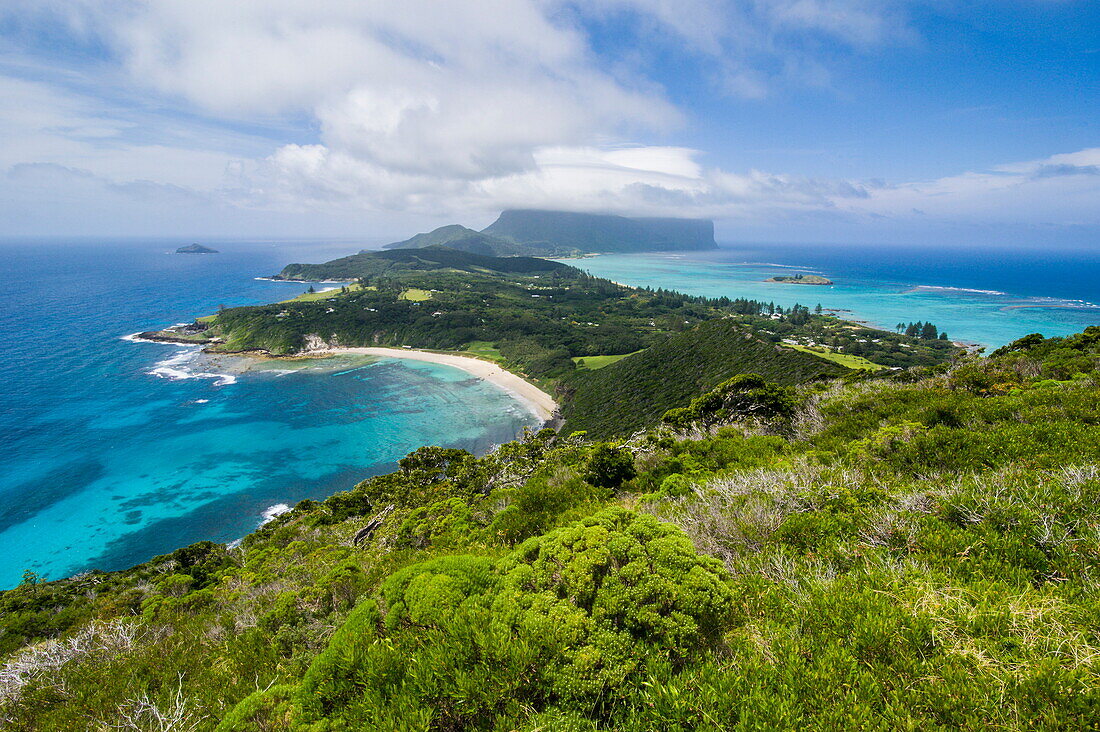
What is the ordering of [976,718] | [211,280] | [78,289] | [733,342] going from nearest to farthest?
1. [976,718]
2. [733,342]
3. [78,289]
4. [211,280]

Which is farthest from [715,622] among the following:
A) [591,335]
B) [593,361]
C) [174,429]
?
[591,335]

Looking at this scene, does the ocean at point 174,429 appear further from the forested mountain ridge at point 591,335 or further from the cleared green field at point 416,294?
the cleared green field at point 416,294

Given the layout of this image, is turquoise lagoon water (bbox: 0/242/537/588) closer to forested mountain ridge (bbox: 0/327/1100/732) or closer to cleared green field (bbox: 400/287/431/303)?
forested mountain ridge (bbox: 0/327/1100/732)

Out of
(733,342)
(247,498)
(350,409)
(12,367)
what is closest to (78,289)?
(12,367)

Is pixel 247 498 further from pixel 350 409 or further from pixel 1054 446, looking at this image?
pixel 1054 446

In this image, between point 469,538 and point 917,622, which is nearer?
point 917,622

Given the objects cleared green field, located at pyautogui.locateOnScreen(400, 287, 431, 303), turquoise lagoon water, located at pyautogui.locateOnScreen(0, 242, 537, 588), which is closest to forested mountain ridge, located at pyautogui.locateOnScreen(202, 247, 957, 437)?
cleared green field, located at pyautogui.locateOnScreen(400, 287, 431, 303)

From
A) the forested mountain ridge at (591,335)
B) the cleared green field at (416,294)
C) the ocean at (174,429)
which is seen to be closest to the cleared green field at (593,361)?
the forested mountain ridge at (591,335)
